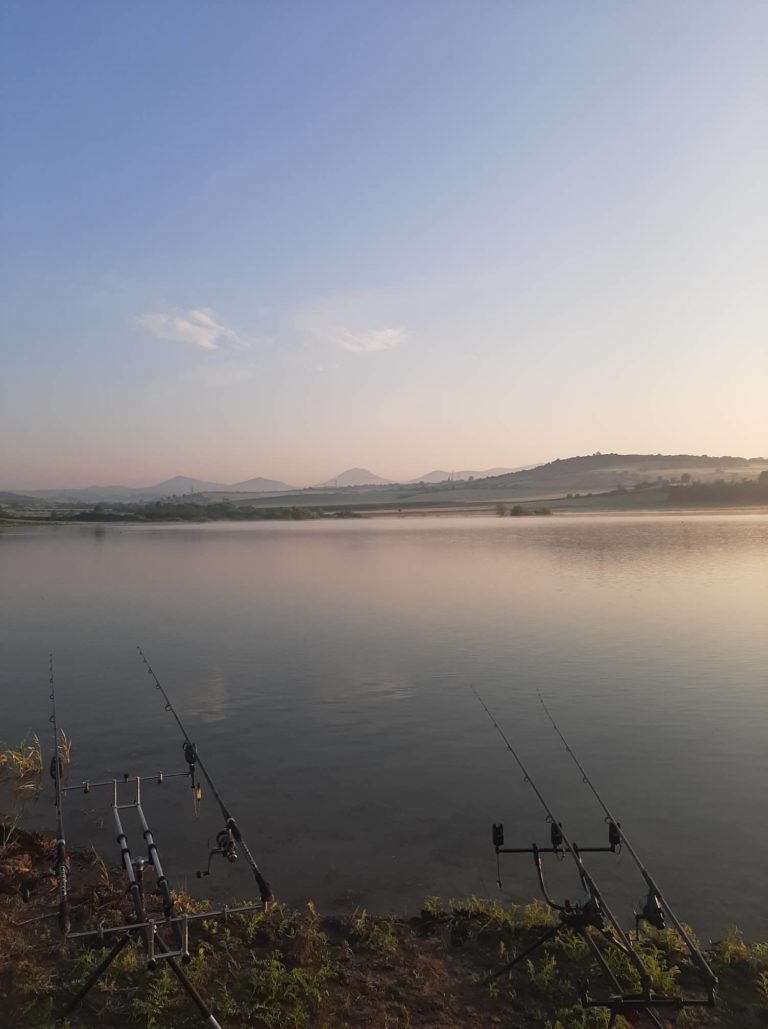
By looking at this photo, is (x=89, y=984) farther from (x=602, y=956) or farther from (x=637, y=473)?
(x=637, y=473)

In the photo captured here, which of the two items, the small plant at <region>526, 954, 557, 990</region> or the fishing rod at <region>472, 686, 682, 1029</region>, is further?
the small plant at <region>526, 954, 557, 990</region>

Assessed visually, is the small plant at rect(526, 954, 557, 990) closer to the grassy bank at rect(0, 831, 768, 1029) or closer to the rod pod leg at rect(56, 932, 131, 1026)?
the grassy bank at rect(0, 831, 768, 1029)

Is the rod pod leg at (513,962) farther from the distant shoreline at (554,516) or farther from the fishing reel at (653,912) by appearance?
the distant shoreline at (554,516)

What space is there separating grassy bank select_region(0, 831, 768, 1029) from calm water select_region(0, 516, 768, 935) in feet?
2.18

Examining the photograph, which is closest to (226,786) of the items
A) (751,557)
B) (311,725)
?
(311,725)

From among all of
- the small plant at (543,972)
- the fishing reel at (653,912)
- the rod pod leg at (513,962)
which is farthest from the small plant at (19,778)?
the fishing reel at (653,912)

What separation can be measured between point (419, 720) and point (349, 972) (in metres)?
6.30

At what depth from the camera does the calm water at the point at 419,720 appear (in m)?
7.15

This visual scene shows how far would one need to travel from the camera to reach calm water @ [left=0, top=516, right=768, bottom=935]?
282 inches

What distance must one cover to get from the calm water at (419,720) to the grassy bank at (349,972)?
26.2 inches

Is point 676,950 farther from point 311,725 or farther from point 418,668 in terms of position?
point 418,668

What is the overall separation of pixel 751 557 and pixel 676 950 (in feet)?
106

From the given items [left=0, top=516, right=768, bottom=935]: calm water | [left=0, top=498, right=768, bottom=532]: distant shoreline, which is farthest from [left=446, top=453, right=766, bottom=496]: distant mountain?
[left=0, top=516, right=768, bottom=935]: calm water

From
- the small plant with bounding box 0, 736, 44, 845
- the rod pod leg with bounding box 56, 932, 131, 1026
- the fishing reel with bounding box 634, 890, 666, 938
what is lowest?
the small plant with bounding box 0, 736, 44, 845
